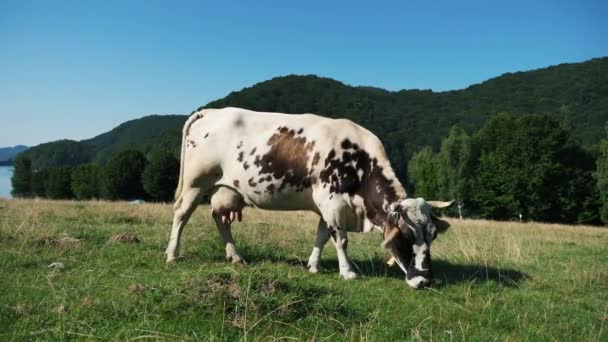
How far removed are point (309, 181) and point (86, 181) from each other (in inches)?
3825

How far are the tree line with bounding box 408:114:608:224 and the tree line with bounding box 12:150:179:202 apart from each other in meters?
45.9

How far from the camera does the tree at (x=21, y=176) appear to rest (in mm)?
104750

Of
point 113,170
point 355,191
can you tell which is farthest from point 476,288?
point 113,170

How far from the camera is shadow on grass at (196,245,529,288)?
7461 millimetres

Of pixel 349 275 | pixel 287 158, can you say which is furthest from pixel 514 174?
pixel 349 275

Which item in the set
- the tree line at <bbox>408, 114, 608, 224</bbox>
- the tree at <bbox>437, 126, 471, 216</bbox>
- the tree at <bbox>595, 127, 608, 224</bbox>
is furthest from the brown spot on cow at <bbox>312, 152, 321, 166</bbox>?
the tree at <bbox>437, 126, 471, 216</bbox>

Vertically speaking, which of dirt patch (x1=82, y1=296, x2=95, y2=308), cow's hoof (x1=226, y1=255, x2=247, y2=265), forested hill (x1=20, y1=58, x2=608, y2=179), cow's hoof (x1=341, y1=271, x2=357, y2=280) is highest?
forested hill (x1=20, y1=58, x2=608, y2=179)

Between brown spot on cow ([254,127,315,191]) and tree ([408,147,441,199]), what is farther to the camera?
tree ([408,147,441,199])

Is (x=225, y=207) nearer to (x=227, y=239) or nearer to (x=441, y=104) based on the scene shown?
(x=227, y=239)

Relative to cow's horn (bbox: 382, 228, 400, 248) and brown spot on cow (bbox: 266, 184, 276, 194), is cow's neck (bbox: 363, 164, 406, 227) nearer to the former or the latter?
cow's horn (bbox: 382, 228, 400, 248)

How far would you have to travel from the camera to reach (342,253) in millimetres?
7383

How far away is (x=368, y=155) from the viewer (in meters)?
7.71

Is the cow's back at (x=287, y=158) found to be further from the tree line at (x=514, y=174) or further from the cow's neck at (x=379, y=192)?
the tree line at (x=514, y=174)

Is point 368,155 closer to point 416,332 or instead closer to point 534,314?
point 534,314
